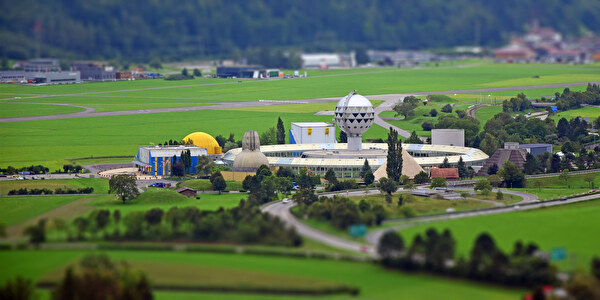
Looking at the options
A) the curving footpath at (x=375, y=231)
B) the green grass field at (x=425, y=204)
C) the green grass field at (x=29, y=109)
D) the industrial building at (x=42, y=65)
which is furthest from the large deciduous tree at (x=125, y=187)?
the industrial building at (x=42, y=65)

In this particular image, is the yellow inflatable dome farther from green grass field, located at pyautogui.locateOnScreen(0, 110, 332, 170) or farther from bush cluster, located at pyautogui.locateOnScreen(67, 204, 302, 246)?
bush cluster, located at pyautogui.locateOnScreen(67, 204, 302, 246)

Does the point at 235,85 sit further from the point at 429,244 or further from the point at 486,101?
the point at 429,244

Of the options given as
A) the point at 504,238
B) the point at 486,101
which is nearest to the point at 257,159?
the point at 504,238

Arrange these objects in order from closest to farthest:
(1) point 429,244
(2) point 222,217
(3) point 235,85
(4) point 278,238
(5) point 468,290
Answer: (5) point 468,290 → (1) point 429,244 → (4) point 278,238 → (2) point 222,217 → (3) point 235,85

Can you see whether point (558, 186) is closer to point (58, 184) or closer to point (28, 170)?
point (58, 184)

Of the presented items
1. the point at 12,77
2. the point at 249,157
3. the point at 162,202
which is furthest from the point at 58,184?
the point at 12,77

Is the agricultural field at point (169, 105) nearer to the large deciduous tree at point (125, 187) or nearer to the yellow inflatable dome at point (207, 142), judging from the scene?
the yellow inflatable dome at point (207, 142)
